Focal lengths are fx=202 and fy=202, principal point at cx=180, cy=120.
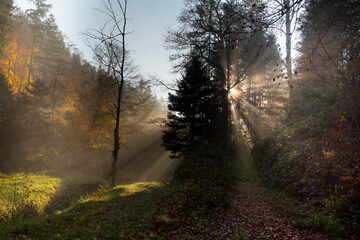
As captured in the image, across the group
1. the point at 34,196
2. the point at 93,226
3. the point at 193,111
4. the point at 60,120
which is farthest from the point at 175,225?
the point at 60,120

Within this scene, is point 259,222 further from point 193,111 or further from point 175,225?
point 193,111

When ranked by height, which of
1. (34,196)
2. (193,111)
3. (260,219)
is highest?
(193,111)

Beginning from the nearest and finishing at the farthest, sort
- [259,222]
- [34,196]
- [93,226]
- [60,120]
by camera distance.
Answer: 1. [93,226]
2. [259,222]
3. [34,196]
4. [60,120]

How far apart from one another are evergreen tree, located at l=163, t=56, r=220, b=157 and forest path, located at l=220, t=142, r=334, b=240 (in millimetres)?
5985

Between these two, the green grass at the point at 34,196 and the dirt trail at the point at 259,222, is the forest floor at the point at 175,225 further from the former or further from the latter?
the green grass at the point at 34,196

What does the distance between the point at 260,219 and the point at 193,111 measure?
974 centimetres

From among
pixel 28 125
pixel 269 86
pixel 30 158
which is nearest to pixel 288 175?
pixel 269 86

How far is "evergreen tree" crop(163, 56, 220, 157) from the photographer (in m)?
15.1

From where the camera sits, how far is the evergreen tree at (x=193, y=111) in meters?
15.1

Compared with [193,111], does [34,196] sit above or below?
below

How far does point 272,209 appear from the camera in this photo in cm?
719

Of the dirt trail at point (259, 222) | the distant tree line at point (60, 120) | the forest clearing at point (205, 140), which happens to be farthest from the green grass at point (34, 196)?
the dirt trail at point (259, 222)

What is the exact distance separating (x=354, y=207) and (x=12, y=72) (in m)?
42.2

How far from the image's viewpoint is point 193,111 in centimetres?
1520
